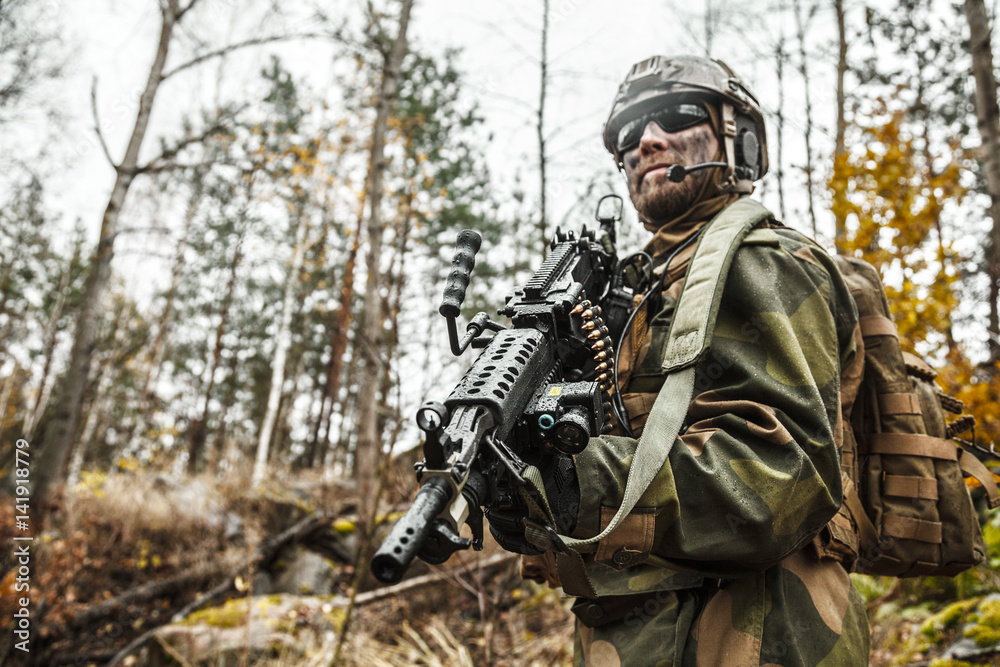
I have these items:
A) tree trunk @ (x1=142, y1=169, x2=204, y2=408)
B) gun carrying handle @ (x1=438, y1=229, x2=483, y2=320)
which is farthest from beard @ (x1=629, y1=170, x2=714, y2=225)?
tree trunk @ (x1=142, y1=169, x2=204, y2=408)

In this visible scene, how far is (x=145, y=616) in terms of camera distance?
709cm

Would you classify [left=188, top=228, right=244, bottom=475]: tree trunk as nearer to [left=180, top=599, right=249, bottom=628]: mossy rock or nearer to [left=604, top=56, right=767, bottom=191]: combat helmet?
[left=180, top=599, right=249, bottom=628]: mossy rock

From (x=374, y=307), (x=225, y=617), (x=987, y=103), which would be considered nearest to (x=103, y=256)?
(x=374, y=307)

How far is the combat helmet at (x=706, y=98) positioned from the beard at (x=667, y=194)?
0.15 meters

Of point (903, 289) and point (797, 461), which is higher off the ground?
point (903, 289)

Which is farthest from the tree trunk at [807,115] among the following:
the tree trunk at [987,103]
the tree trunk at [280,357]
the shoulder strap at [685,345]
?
the tree trunk at [280,357]

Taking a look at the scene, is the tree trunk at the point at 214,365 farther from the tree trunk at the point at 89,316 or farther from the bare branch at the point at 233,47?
the bare branch at the point at 233,47

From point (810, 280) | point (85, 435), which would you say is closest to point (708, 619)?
point (810, 280)

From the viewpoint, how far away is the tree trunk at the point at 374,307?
6657mm

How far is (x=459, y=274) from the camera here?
4.58 ft

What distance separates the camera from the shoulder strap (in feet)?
4.41

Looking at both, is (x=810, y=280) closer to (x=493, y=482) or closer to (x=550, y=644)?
(x=493, y=482)

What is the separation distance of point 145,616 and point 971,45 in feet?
36.4

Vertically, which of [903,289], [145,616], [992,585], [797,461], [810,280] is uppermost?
[903,289]
